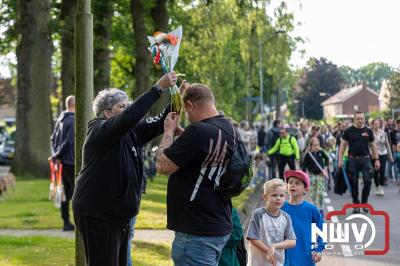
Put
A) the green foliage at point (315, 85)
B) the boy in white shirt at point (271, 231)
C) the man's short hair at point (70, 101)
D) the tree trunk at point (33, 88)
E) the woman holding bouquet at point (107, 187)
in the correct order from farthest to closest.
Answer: the green foliage at point (315, 85), the tree trunk at point (33, 88), the man's short hair at point (70, 101), the boy in white shirt at point (271, 231), the woman holding bouquet at point (107, 187)

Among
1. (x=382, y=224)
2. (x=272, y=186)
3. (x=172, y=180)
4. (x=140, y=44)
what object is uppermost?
(x=140, y=44)

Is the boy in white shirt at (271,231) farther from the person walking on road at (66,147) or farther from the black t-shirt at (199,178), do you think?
the person walking on road at (66,147)

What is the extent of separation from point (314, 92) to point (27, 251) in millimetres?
107502

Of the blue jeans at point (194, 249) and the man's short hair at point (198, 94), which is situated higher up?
the man's short hair at point (198, 94)

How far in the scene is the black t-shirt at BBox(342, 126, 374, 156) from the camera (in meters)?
13.8

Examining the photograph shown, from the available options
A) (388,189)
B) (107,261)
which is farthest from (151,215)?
(388,189)

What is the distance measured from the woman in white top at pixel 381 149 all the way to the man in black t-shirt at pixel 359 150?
14.5ft

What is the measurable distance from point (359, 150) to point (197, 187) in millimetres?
9630

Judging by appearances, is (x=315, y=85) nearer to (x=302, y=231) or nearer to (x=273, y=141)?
(x=273, y=141)

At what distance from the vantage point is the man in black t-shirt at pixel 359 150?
45.3 feet

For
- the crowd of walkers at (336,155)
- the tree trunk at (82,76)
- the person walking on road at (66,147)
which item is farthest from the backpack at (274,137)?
the tree trunk at (82,76)

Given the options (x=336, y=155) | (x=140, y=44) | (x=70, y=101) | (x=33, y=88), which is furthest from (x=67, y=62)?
(x=70, y=101)

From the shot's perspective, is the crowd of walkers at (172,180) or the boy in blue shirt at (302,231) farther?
the boy in blue shirt at (302,231)

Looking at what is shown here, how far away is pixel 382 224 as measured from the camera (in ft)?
41.3
